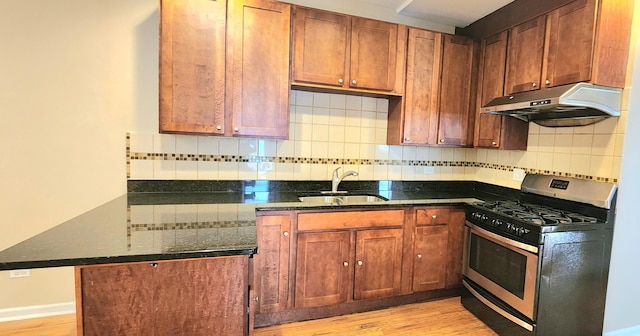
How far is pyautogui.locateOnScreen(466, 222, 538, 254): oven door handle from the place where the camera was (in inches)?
79.8

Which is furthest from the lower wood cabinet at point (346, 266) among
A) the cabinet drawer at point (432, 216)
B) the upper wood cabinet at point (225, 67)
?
the upper wood cabinet at point (225, 67)

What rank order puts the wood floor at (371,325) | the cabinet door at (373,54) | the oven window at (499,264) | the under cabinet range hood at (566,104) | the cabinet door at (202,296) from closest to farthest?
the cabinet door at (202,296) < the under cabinet range hood at (566,104) < the oven window at (499,264) < the wood floor at (371,325) < the cabinet door at (373,54)

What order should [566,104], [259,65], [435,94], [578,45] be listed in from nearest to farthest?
[566,104]
[578,45]
[259,65]
[435,94]

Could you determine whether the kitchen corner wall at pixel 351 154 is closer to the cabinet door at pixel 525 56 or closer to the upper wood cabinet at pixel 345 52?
the upper wood cabinet at pixel 345 52

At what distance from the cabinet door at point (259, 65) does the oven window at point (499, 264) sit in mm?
1851

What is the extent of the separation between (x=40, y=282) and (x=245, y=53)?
7.57 ft

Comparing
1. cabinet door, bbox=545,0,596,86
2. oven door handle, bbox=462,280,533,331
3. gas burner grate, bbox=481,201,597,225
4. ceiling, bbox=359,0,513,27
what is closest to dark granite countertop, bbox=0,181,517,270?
gas burner grate, bbox=481,201,597,225

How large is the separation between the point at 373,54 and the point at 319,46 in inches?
18.7

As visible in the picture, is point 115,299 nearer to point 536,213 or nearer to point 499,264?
point 499,264

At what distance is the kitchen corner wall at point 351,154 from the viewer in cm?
229

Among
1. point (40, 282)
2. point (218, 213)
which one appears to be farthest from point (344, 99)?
point (40, 282)

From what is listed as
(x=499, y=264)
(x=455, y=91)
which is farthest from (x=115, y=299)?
(x=455, y=91)

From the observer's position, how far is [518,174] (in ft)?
9.22

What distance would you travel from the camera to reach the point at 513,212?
89.8 inches
